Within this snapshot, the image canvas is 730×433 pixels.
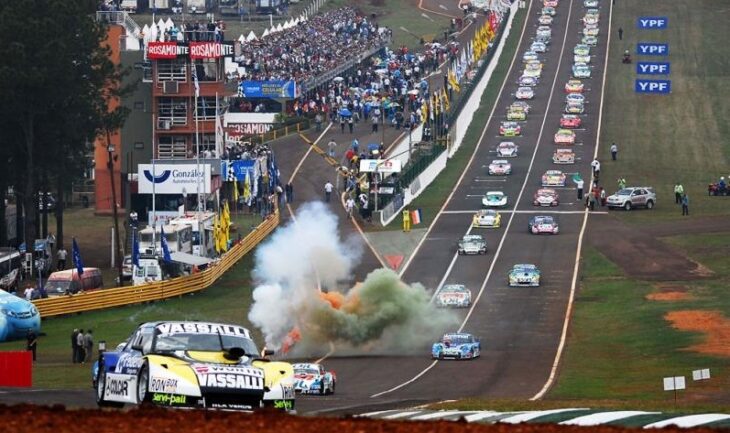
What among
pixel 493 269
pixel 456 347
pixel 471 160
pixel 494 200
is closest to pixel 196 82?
pixel 494 200

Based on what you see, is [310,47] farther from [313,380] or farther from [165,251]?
[313,380]

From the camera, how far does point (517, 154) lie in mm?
121000

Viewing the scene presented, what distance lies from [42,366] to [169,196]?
44926 mm

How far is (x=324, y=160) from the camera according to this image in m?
116

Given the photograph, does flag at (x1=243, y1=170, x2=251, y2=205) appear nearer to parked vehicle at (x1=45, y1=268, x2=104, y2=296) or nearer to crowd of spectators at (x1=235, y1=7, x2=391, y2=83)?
parked vehicle at (x1=45, y1=268, x2=104, y2=296)

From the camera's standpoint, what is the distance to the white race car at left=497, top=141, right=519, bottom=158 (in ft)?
392

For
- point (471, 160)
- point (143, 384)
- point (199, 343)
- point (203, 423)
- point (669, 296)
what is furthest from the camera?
point (471, 160)

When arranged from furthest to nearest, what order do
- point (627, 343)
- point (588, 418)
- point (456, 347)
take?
point (627, 343) → point (456, 347) → point (588, 418)

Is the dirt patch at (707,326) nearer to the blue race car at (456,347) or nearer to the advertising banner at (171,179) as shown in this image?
the blue race car at (456,347)

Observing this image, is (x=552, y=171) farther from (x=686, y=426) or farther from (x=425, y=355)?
(x=686, y=426)

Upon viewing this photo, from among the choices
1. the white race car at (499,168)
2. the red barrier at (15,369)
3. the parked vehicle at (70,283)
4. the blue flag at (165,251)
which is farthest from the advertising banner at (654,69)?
the red barrier at (15,369)

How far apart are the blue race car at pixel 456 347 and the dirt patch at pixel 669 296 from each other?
15721 millimetres

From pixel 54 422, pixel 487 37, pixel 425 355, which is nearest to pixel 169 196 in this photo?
pixel 425 355

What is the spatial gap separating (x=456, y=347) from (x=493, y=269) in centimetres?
2392
